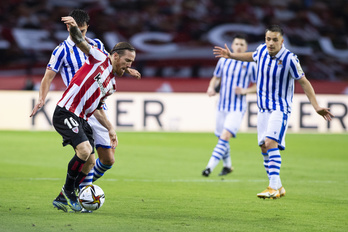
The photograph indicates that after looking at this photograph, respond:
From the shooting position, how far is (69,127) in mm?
5992

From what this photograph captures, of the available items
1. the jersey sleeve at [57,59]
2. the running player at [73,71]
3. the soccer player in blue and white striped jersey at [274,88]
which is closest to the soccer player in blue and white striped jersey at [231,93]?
the soccer player in blue and white striped jersey at [274,88]

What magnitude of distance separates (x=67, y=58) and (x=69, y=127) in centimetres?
115

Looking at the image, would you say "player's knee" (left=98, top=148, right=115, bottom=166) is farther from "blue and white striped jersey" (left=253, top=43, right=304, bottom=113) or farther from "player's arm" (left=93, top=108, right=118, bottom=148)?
"blue and white striped jersey" (left=253, top=43, right=304, bottom=113)

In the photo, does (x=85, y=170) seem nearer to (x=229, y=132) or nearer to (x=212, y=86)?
(x=229, y=132)

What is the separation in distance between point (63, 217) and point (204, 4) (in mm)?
18865

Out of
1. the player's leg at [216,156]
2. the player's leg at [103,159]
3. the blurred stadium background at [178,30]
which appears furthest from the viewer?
the blurred stadium background at [178,30]

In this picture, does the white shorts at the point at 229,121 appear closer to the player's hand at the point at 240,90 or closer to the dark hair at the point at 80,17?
the player's hand at the point at 240,90

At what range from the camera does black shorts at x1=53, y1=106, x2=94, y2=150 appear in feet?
19.7

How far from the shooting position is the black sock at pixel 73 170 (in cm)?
605

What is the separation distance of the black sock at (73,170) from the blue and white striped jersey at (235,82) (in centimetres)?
462

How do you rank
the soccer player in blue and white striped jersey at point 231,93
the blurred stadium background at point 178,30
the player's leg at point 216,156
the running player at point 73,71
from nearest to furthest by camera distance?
the running player at point 73,71, the player's leg at point 216,156, the soccer player in blue and white striped jersey at point 231,93, the blurred stadium background at point 178,30

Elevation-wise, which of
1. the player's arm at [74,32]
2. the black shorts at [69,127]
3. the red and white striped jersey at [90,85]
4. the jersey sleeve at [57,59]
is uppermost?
the player's arm at [74,32]

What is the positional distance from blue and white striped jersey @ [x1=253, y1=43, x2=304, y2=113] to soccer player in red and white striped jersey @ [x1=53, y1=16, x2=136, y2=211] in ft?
7.39

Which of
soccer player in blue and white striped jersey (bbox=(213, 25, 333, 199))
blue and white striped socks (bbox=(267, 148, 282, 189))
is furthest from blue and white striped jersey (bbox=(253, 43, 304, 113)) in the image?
blue and white striped socks (bbox=(267, 148, 282, 189))
